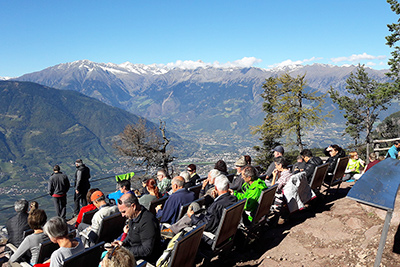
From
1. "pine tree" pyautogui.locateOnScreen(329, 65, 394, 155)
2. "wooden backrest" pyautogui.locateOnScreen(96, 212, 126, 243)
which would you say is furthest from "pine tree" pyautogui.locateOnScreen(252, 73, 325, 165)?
"wooden backrest" pyautogui.locateOnScreen(96, 212, 126, 243)

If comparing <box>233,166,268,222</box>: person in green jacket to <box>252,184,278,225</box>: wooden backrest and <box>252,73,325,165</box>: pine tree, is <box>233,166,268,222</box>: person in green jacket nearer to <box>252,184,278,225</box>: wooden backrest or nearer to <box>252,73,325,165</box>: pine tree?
<box>252,184,278,225</box>: wooden backrest

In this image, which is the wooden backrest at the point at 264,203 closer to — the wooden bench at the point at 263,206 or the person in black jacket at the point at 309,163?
the wooden bench at the point at 263,206

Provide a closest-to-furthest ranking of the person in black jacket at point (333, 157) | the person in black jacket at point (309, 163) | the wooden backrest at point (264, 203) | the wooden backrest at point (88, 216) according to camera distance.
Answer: the wooden backrest at point (264, 203) → the wooden backrest at point (88, 216) → the person in black jacket at point (309, 163) → the person in black jacket at point (333, 157)

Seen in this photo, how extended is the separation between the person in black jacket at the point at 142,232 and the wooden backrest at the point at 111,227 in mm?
871

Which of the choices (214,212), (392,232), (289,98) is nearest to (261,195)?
(214,212)

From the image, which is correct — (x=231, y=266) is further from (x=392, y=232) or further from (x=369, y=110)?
(x=369, y=110)

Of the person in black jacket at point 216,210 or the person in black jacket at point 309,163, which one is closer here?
the person in black jacket at point 216,210

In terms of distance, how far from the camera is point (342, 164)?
8.12 m

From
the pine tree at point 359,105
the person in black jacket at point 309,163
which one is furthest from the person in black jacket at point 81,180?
the pine tree at point 359,105

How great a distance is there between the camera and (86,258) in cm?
342

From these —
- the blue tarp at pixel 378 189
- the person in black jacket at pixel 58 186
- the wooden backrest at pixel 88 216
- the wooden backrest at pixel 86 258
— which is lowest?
the person in black jacket at pixel 58 186

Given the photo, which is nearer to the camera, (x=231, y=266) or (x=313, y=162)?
(x=231, y=266)

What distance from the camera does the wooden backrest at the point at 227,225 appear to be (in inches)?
→ 172

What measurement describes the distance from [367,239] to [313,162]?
321 cm
